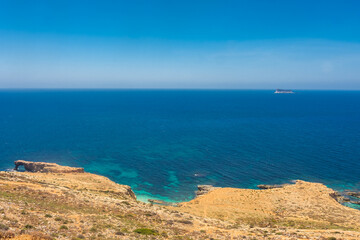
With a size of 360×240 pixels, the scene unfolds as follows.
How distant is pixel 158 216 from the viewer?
99.4 ft

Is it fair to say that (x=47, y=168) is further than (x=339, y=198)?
Yes

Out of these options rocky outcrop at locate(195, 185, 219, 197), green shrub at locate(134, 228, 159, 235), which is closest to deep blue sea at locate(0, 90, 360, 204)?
rocky outcrop at locate(195, 185, 219, 197)

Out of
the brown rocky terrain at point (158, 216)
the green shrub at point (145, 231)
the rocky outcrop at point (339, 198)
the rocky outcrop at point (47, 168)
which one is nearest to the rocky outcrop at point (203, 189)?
the brown rocky terrain at point (158, 216)

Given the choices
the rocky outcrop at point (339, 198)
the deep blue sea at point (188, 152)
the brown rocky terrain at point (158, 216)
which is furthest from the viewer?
the deep blue sea at point (188, 152)

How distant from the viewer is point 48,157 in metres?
76.0

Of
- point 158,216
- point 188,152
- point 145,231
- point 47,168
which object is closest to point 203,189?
point 158,216

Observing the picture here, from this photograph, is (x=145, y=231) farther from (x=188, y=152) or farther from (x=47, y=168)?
(x=188, y=152)

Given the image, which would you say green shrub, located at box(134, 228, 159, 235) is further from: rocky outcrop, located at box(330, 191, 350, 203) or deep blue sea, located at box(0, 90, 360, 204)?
rocky outcrop, located at box(330, 191, 350, 203)

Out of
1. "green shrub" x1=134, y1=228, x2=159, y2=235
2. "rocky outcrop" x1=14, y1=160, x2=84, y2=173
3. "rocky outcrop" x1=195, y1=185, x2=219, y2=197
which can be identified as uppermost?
"green shrub" x1=134, y1=228, x2=159, y2=235

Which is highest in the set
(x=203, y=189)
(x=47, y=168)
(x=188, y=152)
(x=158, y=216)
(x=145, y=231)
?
(x=145, y=231)

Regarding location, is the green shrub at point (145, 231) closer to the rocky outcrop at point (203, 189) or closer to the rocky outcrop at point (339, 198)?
the rocky outcrop at point (203, 189)

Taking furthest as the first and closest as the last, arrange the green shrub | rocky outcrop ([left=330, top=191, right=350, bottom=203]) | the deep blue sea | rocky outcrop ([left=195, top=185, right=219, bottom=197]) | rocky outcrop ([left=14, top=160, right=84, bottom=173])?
the deep blue sea
rocky outcrop ([left=14, top=160, right=84, bottom=173])
rocky outcrop ([left=195, top=185, right=219, bottom=197])
rocky outcrop ([left=330, top=191, right=350, bottom=203])
the green shrub

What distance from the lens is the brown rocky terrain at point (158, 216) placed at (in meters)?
22.1

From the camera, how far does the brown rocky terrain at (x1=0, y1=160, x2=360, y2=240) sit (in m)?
22.1
